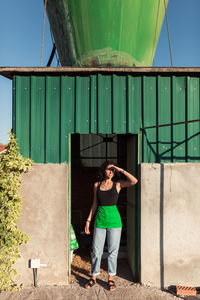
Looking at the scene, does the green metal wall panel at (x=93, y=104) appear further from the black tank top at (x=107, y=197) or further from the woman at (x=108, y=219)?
the black tank top at (x=107, y=197)

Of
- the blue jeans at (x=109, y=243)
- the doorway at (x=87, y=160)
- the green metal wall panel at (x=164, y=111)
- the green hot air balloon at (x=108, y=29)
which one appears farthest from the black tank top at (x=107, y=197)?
the doorway at (x=87, y=160)

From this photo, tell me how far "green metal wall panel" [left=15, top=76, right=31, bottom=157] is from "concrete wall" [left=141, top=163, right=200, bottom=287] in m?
2.47

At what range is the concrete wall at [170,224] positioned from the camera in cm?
388

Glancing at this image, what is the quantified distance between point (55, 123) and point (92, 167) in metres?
4.43

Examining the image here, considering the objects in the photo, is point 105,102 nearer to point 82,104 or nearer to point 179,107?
point 82,104

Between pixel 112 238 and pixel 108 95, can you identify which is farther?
pixel 108 95

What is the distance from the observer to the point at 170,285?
388 cm

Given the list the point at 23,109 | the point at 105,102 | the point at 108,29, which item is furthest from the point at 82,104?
the point at 108,29

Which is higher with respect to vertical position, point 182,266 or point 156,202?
point 156,202

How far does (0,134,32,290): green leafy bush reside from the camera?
3689 mm

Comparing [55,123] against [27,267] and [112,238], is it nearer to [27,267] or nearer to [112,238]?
[112,238]

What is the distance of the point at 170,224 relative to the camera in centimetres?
389

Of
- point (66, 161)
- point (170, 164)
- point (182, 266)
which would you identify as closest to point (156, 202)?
point (170, 164)

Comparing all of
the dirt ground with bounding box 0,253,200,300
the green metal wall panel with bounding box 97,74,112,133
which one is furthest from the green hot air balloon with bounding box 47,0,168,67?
the dirt ground with bounding box 0,253,200,300
